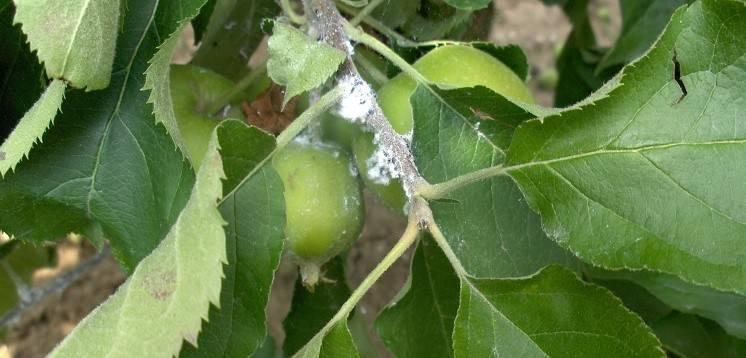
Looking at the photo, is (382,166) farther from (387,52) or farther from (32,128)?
(32,128)

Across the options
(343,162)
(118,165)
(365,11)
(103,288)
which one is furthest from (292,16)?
(103,288)

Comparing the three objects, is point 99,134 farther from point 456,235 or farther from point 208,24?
point 456,235

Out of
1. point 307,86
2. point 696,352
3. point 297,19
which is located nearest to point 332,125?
point 297,19

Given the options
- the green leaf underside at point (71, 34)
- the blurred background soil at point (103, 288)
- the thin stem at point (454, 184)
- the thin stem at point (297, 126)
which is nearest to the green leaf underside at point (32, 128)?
the green leaf underside at point (71, 34)

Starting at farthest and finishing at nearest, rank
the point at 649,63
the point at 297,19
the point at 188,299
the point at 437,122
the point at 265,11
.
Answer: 1. the point at 265,11
2. the point at 297,19
3. the point at 437,122
4. the point at 649,63
5. the point at 188,299

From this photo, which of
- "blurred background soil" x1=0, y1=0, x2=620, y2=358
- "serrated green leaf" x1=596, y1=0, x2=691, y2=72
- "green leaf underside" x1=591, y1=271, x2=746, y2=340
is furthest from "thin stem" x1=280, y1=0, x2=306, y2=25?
"blurred background soil" x1=0, y1=0, x2=620, y2=358

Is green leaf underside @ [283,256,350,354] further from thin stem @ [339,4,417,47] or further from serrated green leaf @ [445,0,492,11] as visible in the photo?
serrated green leaf @ [445,0,492,11]
